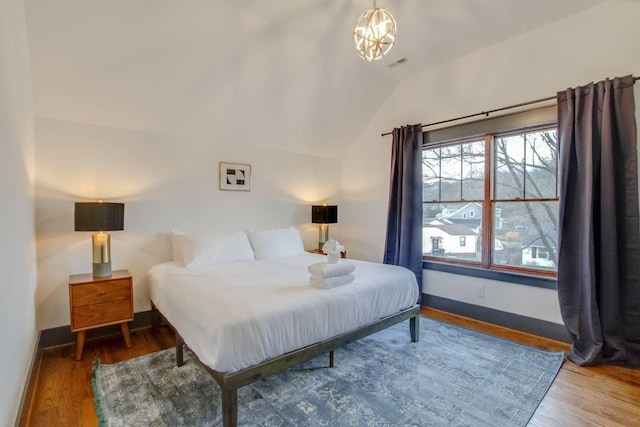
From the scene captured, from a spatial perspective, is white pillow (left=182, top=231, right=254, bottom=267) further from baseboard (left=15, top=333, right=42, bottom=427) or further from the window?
the window

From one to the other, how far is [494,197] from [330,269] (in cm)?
221

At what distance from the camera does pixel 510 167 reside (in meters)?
3.29

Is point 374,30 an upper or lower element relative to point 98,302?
upper

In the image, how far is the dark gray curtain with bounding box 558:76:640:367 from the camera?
2.40 meters

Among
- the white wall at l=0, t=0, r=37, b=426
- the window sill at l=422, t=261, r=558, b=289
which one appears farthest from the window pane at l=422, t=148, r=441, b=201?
the white wall at l=0, t=0, r=37, b=426

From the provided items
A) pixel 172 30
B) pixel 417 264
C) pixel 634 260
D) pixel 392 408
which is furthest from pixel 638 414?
pixel 172 30

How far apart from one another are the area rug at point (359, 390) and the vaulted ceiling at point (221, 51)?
2.25 metres

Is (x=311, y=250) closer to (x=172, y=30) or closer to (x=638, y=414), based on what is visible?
(x=172, y=30)

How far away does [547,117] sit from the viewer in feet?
9.46

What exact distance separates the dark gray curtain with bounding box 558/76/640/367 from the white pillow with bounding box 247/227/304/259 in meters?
2.73

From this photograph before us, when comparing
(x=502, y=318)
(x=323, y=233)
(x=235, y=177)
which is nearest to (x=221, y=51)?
(x=235, y=177)

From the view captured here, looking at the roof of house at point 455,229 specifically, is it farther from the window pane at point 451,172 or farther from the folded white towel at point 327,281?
the folded white towel at point 327,281

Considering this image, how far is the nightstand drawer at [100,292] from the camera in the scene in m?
2.49

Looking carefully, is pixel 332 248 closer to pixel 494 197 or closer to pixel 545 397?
pixel 545 397
